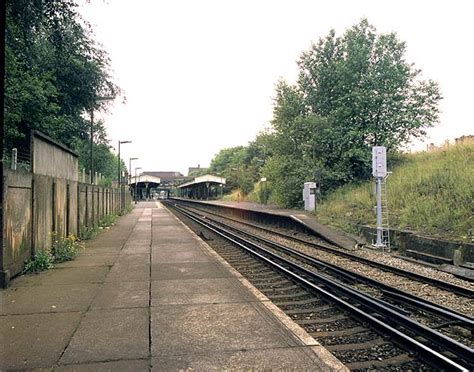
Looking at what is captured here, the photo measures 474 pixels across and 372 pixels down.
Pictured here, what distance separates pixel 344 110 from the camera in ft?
79.3

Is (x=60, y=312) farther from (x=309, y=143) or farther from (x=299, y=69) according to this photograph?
(x=299, y=69)

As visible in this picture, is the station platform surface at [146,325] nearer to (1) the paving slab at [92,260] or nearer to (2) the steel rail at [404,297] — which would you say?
(1) the paving slab at [92,260]

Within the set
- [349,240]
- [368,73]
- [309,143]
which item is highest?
[368,73]

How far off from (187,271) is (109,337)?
158 inches

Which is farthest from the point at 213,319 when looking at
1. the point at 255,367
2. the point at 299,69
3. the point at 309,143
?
the point at 299,69

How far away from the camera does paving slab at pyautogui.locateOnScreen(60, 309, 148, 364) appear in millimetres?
3785

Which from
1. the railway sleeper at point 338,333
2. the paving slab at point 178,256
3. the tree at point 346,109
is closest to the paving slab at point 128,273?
the paving slab at point 178,256

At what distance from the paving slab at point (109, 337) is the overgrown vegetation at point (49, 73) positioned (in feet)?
19.4

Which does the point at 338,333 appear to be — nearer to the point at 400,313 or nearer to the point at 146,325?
the point at 400,313

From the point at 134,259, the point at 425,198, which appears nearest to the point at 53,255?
the point at 134,259

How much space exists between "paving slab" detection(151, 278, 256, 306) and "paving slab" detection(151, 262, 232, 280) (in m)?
0.38

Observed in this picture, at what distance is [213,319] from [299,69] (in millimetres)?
25211

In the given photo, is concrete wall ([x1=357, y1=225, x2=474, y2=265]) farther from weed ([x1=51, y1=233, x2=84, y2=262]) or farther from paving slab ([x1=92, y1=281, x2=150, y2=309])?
weed ([x1=51, y1=233, x2=84, y2=262])

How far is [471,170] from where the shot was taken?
14547 millimetres
